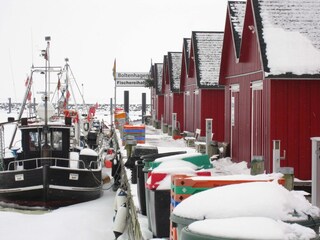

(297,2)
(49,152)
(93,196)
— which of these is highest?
(297,2)

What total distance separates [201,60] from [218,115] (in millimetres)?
2782

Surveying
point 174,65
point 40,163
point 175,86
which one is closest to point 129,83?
point 174,65

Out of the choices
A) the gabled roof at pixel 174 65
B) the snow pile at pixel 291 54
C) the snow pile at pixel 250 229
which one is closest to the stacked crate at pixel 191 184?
the snow pile at pixel 250 229

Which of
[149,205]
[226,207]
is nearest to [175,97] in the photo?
[149,205]

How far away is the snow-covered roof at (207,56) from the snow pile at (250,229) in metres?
22.4

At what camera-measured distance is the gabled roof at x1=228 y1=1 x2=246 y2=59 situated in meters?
18.6

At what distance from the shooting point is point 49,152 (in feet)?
68.2

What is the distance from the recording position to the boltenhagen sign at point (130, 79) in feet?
173

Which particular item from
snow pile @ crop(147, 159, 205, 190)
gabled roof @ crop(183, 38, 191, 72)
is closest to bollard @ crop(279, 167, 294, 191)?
snow pile @ crop(147, 159, 205, 190)

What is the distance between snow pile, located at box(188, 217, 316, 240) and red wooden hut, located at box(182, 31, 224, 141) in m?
22.0

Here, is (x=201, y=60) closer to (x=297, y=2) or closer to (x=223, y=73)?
(x=223, y=73)

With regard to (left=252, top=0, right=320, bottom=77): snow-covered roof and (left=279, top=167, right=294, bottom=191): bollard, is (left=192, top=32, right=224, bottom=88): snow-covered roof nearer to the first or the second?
(left=252, top=0, right=320, bottom=77): snow-covered roof

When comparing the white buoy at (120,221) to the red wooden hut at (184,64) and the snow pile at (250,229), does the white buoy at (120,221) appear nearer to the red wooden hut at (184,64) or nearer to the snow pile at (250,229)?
the snow pile at (250,229)

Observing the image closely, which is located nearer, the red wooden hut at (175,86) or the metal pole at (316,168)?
the metal pole at (316,168)
